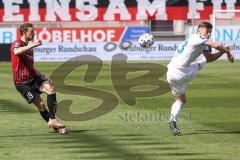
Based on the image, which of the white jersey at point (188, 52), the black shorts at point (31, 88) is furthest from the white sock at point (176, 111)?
the black shorts at point (31, 88)

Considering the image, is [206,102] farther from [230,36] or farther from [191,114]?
[230,36]

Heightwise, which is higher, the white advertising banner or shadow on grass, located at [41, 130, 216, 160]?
shadow on grass, located at [41, 130, 216, 160]

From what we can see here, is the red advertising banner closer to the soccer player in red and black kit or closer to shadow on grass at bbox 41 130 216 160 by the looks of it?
the soccer player in red and black kit

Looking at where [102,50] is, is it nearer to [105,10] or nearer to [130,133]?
[105,10]

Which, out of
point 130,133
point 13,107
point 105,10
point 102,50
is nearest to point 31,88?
point 130,133

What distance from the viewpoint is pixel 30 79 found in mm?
12305

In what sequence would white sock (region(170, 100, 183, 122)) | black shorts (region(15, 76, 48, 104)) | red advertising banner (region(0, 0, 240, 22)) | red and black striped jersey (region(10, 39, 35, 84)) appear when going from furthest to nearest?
red advertising banner (region(0, 0, 240, 22)) → black shorts (region(15, 76, 48, 104)) → red and black striped jersey (region(10, 39, 35, 84)) → white sock (region(170, 100, 183, 122))

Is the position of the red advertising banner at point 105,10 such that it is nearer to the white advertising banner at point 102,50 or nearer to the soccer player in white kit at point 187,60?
the white advertising banner at point 102,50

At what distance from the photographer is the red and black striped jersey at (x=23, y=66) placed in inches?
476

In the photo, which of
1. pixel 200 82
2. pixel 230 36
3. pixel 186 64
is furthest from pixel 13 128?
pixel 230 36

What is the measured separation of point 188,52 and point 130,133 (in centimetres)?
177

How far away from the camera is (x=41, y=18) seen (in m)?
47.8

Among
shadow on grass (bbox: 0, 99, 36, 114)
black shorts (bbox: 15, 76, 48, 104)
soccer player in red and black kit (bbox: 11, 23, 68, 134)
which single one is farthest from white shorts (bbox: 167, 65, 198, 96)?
shadow on grass (bbox: 0, 99, 36, 114)

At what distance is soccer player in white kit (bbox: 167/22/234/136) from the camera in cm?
1155
